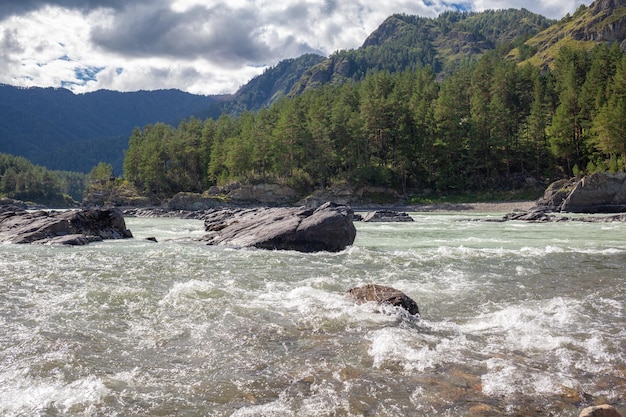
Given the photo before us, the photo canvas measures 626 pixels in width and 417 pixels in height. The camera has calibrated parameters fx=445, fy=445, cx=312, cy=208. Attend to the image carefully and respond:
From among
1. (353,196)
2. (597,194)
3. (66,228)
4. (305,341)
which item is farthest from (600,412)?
(353,196)

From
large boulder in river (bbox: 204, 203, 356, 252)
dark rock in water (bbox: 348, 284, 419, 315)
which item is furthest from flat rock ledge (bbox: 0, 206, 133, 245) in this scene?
dark rock in water (bbox: 348, 284, 419, 315)

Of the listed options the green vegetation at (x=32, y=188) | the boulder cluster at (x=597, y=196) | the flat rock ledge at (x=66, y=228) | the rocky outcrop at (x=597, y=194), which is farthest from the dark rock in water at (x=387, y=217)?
the green vegetation at (x=32, y=188)

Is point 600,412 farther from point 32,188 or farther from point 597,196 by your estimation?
point 32,188

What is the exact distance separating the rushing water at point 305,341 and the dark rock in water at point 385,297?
1.68 feet

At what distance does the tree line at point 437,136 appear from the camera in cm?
8319

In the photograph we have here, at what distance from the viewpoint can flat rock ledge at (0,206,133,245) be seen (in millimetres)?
30750

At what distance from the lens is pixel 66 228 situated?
33.0 metres

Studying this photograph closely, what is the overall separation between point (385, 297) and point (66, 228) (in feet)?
94.7

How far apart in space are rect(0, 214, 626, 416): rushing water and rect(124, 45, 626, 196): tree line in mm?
70661

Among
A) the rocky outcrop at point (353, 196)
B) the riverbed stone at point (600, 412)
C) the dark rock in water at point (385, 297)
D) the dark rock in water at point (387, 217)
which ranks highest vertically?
the rocky outcrop at point (353, 196)

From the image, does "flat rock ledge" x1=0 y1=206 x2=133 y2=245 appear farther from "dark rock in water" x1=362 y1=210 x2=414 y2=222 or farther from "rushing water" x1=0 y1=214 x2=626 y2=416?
"dark rock in water" x1=362 y1=210 x2=414 y2=222

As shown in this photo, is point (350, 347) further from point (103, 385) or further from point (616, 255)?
point (616, 255)

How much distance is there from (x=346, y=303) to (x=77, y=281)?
33.4 feet

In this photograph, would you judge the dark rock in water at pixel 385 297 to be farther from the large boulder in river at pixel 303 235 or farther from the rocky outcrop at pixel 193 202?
the rocky outcrop at pixel 193 202
